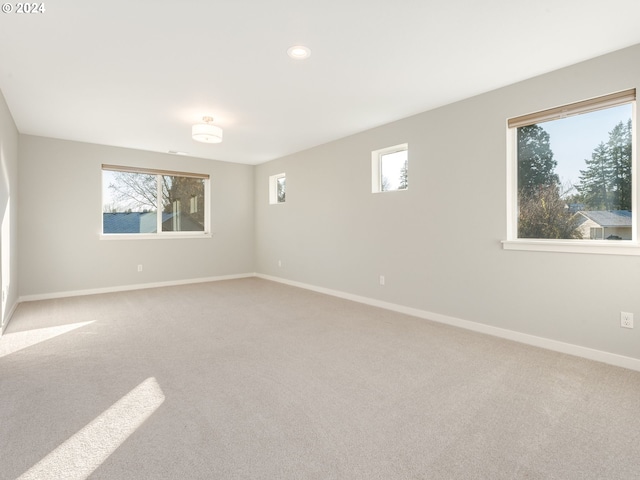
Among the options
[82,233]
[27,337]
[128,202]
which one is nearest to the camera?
[27,337]

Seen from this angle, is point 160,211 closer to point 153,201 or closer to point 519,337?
point 153,201

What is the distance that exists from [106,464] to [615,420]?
104 inches

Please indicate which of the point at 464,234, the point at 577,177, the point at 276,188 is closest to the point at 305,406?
the point at 464,234

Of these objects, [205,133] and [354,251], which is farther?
[354,251]

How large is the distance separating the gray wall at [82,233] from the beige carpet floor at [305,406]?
180 cm

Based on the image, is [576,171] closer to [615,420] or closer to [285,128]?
[615,420]

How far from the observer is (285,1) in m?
2.02

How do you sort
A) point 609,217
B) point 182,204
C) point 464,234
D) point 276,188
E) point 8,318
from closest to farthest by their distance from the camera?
point 609,217 < point 464,234 < point 8,318 < point 182,204 < point 276,188

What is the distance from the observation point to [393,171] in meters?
4.45

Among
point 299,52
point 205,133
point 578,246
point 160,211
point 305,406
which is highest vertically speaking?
point 299,52

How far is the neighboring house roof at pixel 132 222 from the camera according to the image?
5559mm

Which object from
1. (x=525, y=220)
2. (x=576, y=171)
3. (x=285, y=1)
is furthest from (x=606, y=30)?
(x=285, y=1)

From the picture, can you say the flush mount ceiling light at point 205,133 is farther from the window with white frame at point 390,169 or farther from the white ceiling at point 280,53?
the window with white frame at point 390,169

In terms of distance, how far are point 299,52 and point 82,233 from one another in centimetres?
468
